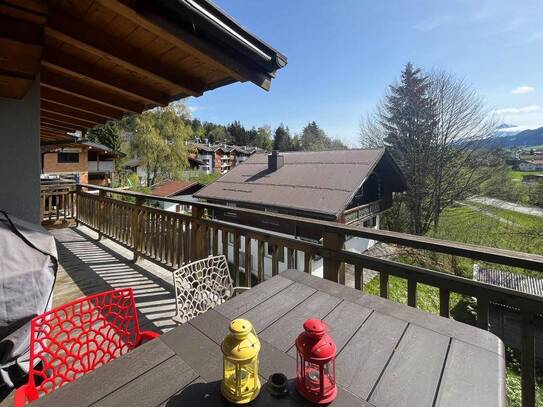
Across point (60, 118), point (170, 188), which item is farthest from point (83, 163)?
point (60, 118)

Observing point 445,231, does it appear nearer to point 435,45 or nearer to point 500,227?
point 500,227

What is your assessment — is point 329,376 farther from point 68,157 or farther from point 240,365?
point 68,157

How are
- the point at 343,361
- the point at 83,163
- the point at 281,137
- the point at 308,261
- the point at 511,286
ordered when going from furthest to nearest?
the point at 281,137, the point at 83,163, the point at 511,286, the point at 308,261, the point at 343,361

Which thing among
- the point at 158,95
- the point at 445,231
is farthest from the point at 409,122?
the point at 158,95

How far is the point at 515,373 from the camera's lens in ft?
21.5

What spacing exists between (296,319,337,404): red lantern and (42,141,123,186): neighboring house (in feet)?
63.4

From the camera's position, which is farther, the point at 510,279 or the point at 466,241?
the point at 466,241

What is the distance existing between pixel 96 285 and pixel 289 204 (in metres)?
8.47

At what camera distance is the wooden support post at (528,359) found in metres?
1.29

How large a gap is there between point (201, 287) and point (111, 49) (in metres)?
1.69

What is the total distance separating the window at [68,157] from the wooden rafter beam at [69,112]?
19193mm

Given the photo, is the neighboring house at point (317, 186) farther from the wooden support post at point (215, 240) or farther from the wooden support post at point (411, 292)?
the wooden support post at point (411, 292)

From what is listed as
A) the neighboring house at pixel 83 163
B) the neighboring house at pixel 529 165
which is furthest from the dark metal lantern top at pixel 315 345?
the neighboring house at pixel 529 165

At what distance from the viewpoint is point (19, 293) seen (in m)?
1.23
